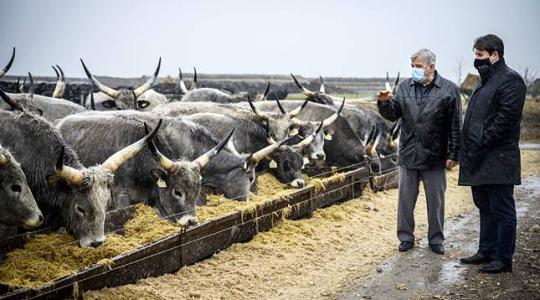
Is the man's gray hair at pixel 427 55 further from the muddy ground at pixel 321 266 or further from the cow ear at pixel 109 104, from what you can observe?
the cow ear at pixel 109 104

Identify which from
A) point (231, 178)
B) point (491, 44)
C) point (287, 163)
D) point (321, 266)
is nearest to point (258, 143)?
point (287, 163)

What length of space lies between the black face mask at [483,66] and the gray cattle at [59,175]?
142 inches

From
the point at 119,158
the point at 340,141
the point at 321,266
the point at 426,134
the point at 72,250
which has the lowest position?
the point at 321,266

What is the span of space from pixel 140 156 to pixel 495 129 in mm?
4337

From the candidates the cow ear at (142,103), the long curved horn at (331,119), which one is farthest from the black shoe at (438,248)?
the cow ear at (142,103)

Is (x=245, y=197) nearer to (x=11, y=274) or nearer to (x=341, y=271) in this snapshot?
(x=341, y=271)

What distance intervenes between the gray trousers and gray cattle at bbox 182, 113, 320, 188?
312 cm

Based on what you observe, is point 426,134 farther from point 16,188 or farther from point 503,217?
point 16,188

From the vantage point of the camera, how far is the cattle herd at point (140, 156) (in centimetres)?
569

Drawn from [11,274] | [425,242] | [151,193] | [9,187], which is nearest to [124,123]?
[151,193]

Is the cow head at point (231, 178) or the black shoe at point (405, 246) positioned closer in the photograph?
the black shoe at point (405, 246)

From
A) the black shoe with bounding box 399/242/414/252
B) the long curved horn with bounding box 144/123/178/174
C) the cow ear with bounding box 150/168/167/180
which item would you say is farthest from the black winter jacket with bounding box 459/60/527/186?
the cow ear with bounding box 150/168/167/180

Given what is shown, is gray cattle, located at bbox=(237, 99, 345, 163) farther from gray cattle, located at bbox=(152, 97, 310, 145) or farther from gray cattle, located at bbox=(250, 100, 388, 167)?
gray cattle, located at bbox=(152, 97, 310, 145)

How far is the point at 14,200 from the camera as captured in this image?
17.1 feet
